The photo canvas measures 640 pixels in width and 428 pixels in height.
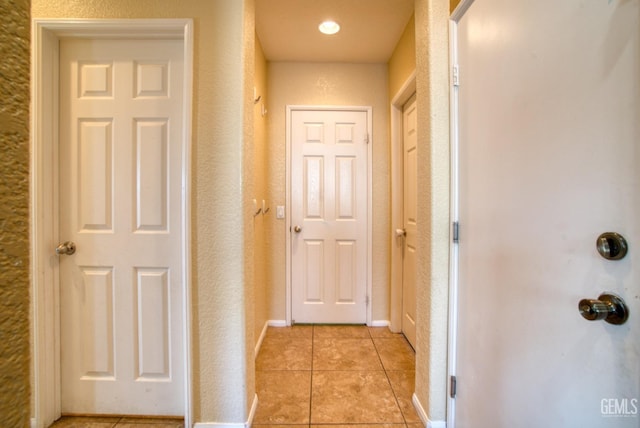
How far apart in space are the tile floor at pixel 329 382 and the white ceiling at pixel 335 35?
2.46m

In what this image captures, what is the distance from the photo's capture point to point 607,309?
62cm

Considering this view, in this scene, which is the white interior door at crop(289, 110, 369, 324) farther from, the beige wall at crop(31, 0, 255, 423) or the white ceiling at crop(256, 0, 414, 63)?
the beige wall at crop(31, 0, 255, 423)

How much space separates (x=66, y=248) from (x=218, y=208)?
2.76 ft

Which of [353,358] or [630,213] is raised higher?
[630,213]

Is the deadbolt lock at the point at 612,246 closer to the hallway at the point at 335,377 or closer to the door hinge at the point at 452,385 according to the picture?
the door hinge at the point at 452,385

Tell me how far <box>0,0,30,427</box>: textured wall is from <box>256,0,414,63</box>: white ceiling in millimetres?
1826

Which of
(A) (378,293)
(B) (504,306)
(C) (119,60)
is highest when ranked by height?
(C) (119,60)

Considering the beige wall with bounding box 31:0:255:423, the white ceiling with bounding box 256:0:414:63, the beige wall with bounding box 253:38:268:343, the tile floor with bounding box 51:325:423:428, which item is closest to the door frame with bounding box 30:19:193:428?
the beige wall with bounding box 31:0:255:423

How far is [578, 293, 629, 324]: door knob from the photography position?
0.61 meters

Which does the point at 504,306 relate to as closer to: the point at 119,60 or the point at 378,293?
the point at 378,293

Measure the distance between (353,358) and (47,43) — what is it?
2.59m

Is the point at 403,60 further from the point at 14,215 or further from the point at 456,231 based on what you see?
the point at 14,215

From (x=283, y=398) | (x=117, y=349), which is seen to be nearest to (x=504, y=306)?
(x=283, y=398)

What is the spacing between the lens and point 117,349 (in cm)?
138
